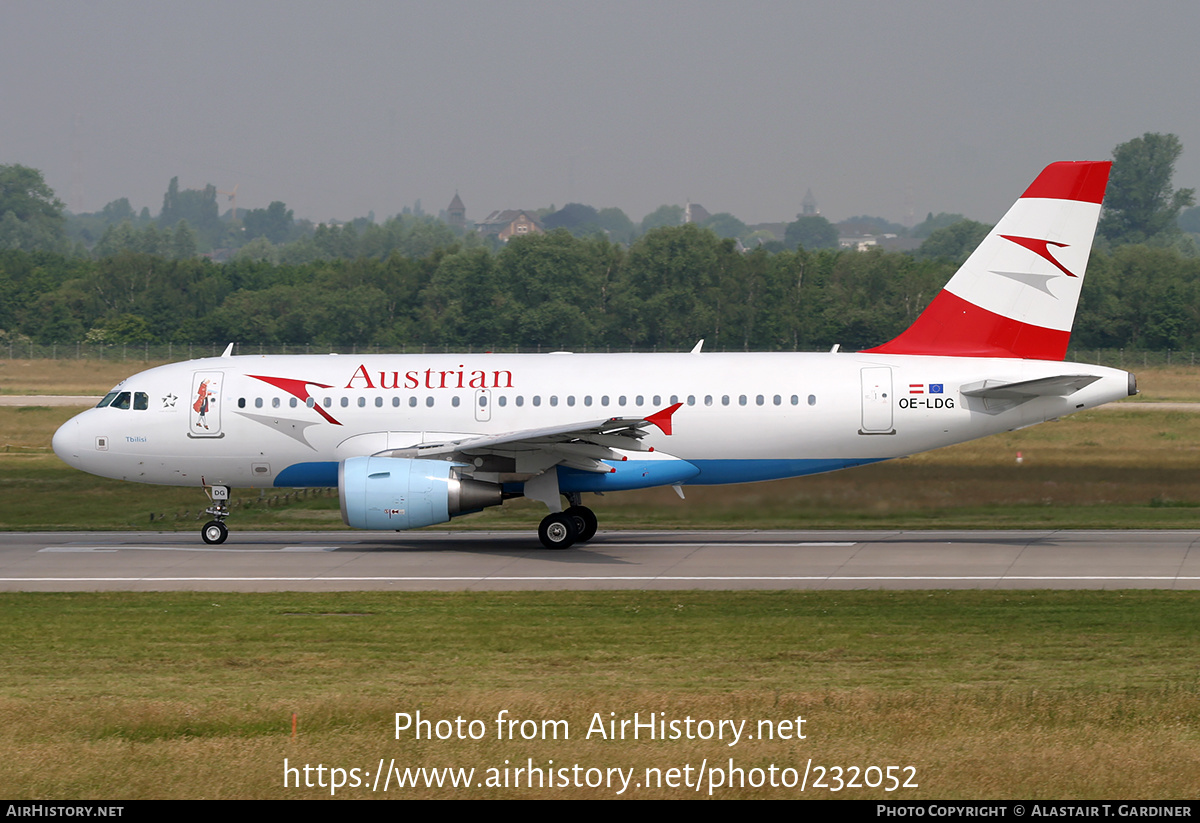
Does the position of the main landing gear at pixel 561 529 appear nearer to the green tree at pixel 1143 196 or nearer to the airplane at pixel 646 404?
the airplane at pixel 646 404

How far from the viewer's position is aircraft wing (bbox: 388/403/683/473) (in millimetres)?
23875

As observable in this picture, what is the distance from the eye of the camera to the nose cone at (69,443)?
2748 cm

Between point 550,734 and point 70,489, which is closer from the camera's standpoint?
point 550,734

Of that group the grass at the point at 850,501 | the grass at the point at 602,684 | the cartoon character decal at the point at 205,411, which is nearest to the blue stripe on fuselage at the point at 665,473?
the cartoon character decal at the point at 205,411

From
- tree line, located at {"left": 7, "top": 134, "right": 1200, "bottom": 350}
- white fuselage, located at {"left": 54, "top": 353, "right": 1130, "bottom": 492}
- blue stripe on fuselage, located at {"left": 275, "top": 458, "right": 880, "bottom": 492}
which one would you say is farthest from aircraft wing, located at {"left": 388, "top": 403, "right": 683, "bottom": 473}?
tree line, located at {"left": 7, "top": 134, "right": 1200, "bottom": 350}

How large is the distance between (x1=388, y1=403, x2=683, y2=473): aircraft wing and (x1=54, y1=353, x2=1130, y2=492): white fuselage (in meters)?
0.46

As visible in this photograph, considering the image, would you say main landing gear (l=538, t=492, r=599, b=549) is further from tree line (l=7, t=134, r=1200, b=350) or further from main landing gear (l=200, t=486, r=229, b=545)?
Result: tree line (l=7, t=134, r=1200, b=350)

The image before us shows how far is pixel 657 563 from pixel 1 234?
18311 centimetres

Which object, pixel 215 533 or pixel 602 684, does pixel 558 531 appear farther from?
pixel 602 684

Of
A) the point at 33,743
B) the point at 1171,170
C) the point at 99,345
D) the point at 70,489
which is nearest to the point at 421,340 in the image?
the point at 99,345

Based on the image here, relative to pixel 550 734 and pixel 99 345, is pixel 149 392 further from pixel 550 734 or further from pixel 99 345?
pixel 99 345

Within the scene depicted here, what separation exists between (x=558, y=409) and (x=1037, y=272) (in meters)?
10.1

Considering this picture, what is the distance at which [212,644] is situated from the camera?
54.5 feet

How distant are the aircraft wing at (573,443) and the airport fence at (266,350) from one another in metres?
44.3
